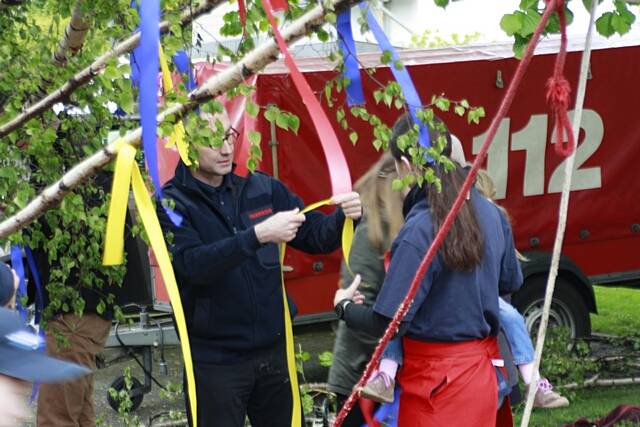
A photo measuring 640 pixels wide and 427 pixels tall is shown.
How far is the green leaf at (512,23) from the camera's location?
2803 mm

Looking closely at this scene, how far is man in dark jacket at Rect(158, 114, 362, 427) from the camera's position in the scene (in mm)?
4324

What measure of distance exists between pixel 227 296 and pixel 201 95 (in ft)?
4.99

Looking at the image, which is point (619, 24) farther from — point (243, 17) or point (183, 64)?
point (183, 64)

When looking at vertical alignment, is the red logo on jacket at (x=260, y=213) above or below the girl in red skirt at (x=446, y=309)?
above

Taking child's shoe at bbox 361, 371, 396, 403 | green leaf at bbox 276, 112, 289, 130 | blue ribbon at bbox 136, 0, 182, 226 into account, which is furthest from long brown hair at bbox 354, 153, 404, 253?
blue ribbon at bbox 136, 0, 182, 226

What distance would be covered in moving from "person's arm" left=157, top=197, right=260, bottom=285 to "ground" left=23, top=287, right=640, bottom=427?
5.66 ft

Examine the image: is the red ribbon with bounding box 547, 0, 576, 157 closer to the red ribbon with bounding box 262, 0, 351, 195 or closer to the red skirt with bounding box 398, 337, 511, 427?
the red ribbon with bounding box 262, 0, 351, 195

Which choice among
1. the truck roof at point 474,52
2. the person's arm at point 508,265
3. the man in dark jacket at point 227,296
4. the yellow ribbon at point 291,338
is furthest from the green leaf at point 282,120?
the truck roof at point 474,52

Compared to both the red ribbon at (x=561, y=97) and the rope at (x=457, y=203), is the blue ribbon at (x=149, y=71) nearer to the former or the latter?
the rope at (x=457, y=203)

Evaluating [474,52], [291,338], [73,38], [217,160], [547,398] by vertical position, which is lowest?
[547,398]

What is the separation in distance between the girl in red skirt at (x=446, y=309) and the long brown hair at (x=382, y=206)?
9.6 inches

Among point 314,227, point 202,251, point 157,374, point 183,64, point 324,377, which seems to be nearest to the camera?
point 183,64

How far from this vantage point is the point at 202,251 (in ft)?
13.7

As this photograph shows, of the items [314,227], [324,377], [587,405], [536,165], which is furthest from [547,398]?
[324,377]
